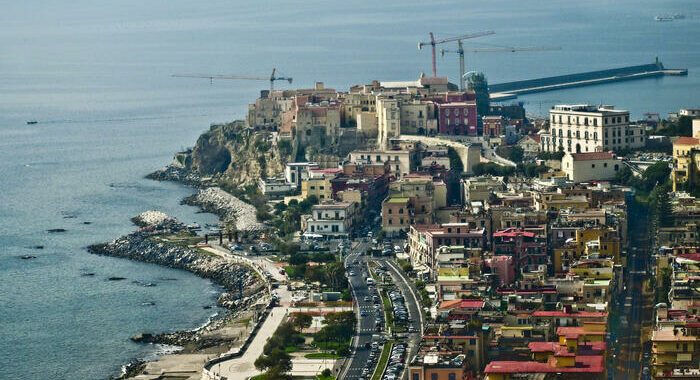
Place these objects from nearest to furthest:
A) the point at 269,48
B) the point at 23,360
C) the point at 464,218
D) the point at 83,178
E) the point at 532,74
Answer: the point at 23,360
the point at 464,218
the point at 83,178
the point at 532,74
the point at 269,48

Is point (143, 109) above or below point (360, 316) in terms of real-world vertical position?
above

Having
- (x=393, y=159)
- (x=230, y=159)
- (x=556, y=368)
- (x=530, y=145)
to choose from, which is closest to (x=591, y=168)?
(x=530, y=145)

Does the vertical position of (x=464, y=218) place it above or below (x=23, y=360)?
above

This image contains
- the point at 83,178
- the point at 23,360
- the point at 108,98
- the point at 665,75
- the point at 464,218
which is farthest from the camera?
the point at 108,98

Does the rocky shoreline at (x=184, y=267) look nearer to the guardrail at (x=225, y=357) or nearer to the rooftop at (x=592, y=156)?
the guardrail at (x=225, y=357)

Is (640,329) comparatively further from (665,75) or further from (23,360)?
(665,75)

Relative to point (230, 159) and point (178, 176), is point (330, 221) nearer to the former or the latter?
point (230, 159)

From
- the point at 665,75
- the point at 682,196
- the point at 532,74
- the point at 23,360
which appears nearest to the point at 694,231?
the point at 682,196
